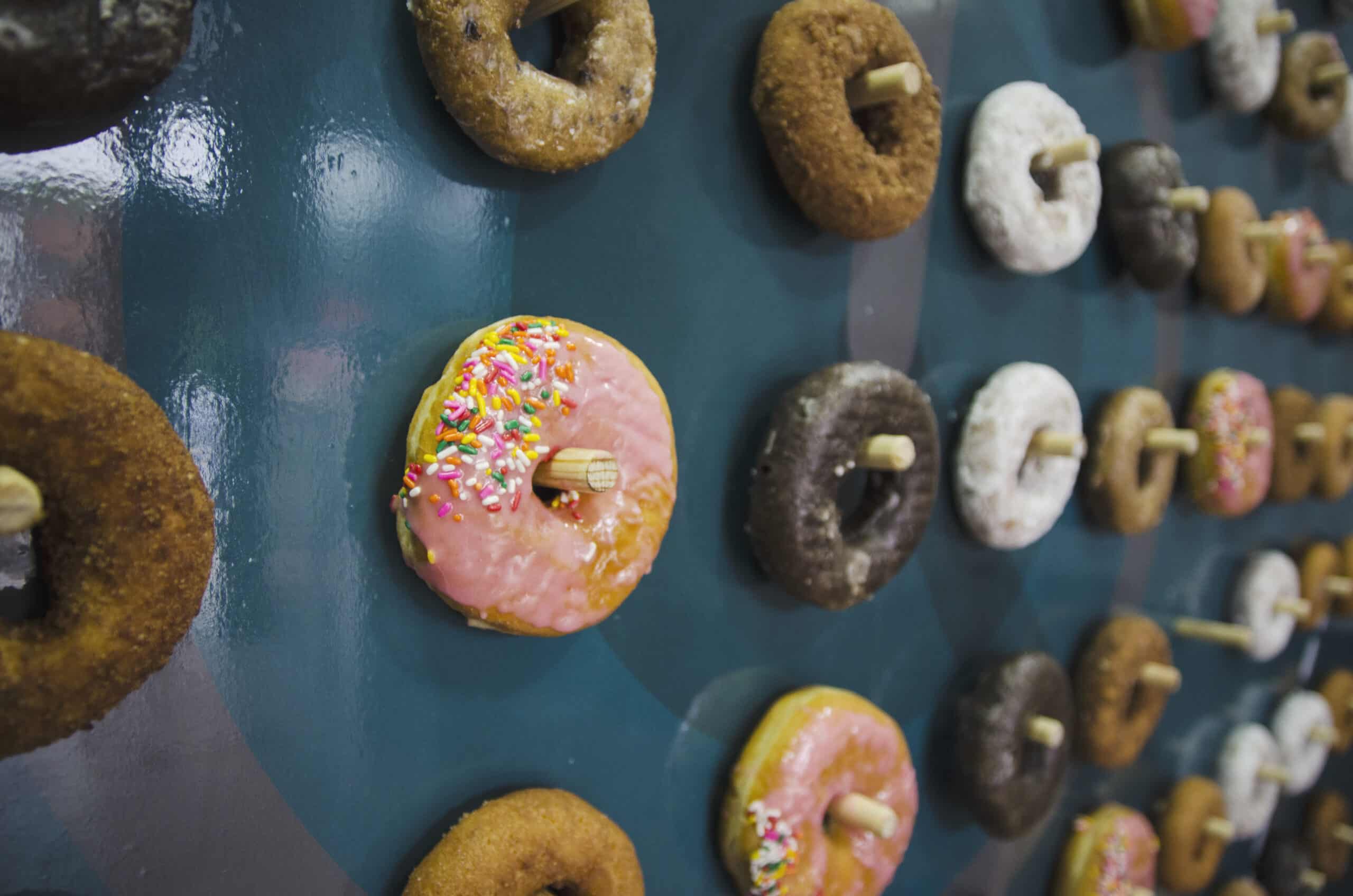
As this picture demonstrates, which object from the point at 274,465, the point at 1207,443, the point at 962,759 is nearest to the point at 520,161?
the point at 274,465

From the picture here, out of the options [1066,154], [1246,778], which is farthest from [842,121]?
[1246,778]

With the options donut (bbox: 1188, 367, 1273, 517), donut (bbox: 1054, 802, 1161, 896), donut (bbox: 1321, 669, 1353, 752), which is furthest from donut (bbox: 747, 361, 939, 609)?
donut (bbox: 1321, 669, 1353, 752)

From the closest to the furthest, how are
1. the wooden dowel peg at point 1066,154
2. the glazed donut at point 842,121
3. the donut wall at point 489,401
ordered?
the donut wall at point 489,401 → the glazed donut at point 842,121 → the wooden dowel peg at point 1066,154

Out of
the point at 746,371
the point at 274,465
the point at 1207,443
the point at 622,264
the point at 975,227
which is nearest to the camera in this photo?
the point at 274,465

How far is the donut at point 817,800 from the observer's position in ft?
4.60

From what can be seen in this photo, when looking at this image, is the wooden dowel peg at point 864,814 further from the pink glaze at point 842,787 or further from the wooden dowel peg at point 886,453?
the wooden dowel peg at point 886,453

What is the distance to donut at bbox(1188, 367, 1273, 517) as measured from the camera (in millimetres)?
2314

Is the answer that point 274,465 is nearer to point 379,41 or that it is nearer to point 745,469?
point 379,41

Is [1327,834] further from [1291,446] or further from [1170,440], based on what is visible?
[1170,440]

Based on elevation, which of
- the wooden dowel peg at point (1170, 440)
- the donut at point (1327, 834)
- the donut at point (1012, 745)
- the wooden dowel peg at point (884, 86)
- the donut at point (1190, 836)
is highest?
the wooden dowel peg at point (884, 86)

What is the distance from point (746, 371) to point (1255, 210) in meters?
1.83

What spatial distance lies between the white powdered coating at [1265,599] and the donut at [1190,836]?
0.45m

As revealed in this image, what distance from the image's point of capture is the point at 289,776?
3.45 feet

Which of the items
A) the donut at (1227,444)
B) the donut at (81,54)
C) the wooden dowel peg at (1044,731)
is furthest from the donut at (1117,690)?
the donut at (81,54)
